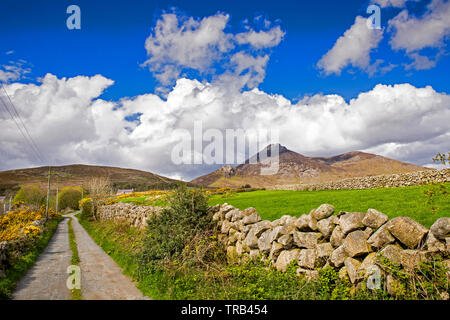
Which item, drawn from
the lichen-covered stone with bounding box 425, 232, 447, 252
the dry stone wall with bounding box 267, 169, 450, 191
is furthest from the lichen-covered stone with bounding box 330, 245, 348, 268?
the dry stone wall with bounding box 267, 169, 450, 191

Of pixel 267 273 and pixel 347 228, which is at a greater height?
pixel 347 228

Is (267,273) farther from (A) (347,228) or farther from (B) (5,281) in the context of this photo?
(B) (5,281)

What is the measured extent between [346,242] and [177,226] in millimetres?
7724

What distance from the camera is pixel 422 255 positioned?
530 cm

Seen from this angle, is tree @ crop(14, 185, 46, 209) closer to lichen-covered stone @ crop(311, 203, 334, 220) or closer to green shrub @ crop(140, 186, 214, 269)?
green shrub @ crop(140, 186, 214, 269)

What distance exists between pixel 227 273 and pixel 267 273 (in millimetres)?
1327

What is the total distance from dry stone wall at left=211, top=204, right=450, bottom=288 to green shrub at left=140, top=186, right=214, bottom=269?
8.50ft

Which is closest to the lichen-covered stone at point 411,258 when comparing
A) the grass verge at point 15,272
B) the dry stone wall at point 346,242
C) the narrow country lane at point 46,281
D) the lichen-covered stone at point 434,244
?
the dry stone wall at point 346,242

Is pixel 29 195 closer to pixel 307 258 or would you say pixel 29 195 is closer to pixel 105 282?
pixel 105 282

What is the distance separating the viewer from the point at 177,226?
12258 mm

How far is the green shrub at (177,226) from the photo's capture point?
10952 mm

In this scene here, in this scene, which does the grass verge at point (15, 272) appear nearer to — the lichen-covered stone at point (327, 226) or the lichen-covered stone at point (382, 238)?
the lichen-covered stone at point (327, 226)

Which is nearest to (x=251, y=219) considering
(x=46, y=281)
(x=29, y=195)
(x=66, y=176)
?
(x=46, y=281)
